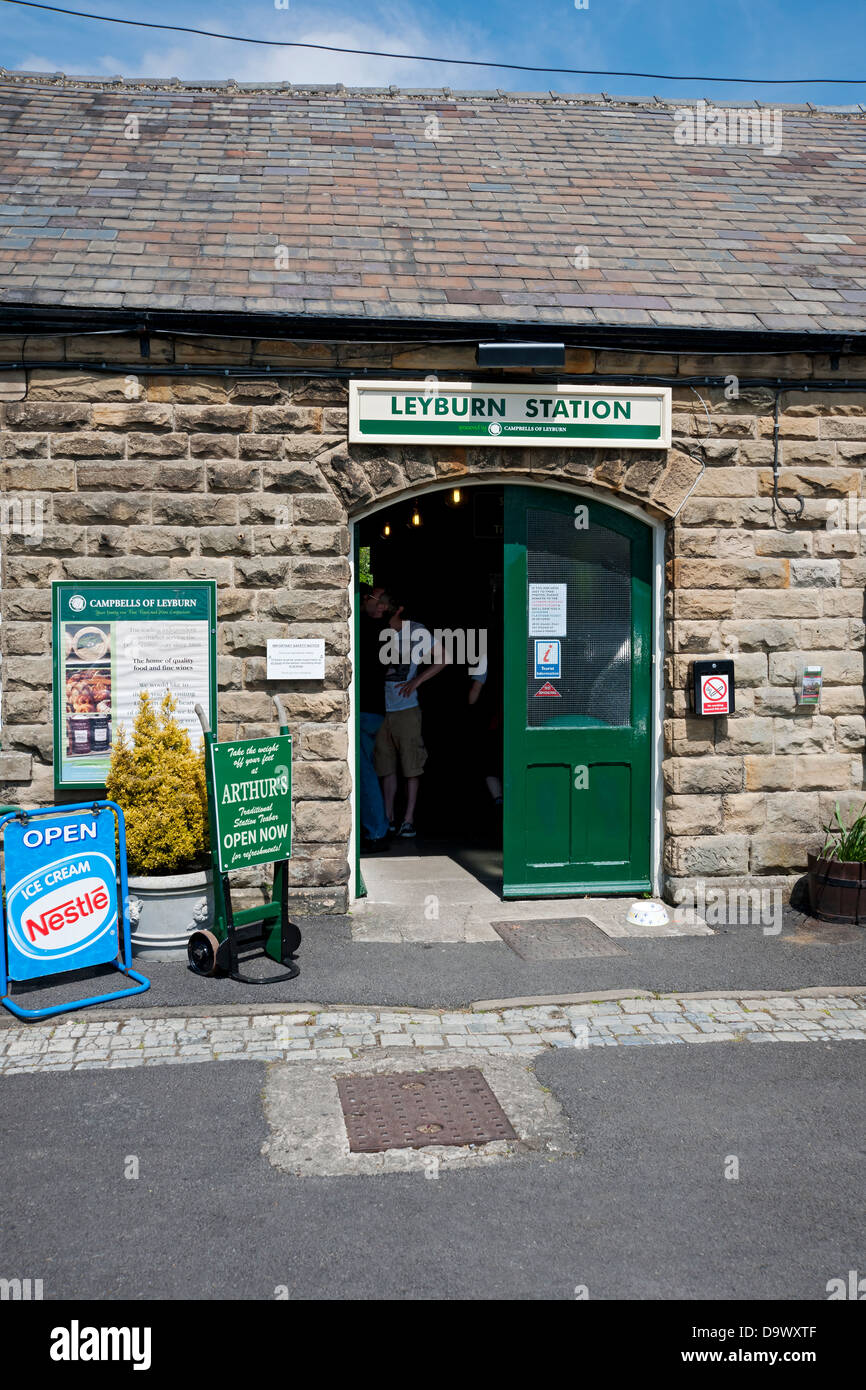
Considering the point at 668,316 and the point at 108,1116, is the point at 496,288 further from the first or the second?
the point at 108,1116

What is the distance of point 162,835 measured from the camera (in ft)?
22.1

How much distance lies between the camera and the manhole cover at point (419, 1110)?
4.57m

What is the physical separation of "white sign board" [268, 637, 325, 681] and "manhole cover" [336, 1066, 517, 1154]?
313cm

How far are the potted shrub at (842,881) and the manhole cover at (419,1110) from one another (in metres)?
3.51

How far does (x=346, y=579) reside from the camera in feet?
25.1

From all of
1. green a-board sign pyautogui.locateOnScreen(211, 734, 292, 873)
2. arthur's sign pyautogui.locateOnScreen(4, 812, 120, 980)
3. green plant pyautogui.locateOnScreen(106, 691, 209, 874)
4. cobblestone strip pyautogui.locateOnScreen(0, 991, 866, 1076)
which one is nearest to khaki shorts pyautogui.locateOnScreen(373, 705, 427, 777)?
green a-board sign pyautogui.locateOnScreen(211, 734, 292, 873)

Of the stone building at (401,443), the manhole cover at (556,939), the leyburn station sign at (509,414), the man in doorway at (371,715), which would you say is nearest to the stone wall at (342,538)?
the stone building at (401,443)

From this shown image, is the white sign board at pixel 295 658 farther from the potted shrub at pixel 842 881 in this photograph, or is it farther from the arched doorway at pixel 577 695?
the potted shrub at pixel 842 881

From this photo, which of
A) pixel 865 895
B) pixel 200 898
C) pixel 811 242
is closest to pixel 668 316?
pixel 811 242

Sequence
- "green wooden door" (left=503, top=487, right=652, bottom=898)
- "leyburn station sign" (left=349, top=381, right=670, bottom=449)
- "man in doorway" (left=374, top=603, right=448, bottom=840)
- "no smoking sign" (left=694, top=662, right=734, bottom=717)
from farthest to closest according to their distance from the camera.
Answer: "man in doorway" (left=374, top=603, right=448, bottom=840) → "green wooden door" (left=503, top=487, right=652, bottom=898) → "no smoking sign" (left=694, top=662, right=734, bottom=717) → "leyburn station sign" (left=349, top=381, right=670, bottom=449)

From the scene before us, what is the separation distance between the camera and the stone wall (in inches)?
290

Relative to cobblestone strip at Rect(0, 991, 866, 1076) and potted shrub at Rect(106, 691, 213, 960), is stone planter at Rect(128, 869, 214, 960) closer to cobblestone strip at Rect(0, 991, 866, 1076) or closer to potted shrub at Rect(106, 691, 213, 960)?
potted shrub at Rect(106, 691, 213, 960)

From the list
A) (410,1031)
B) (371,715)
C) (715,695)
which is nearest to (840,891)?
(715,695)

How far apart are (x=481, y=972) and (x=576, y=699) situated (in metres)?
2.38
